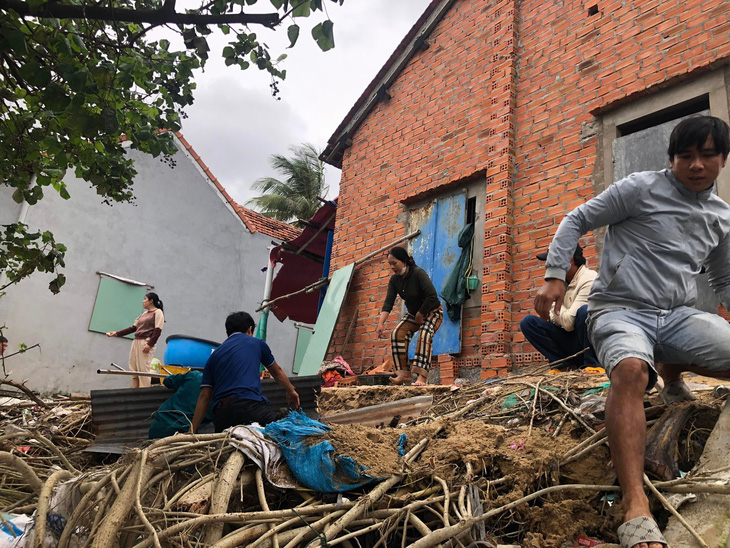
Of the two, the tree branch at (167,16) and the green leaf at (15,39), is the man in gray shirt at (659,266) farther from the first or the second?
the green leaf at (15,39)

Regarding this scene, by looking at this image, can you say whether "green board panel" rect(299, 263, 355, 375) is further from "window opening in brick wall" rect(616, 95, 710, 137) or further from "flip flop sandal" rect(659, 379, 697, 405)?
"flip flop sandal" rect(659, 379, 697, 405)

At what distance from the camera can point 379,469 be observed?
2064mm

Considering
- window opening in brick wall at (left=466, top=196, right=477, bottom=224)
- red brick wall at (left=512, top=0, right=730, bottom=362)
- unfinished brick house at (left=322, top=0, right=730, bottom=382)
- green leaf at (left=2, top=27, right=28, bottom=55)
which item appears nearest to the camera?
green leaf at (left=2, top=27, right=28, bottom=55)

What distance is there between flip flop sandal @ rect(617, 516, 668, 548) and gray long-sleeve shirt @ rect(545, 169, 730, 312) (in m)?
0.86

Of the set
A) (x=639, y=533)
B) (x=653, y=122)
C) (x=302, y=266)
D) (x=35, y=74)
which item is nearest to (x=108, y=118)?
(x=35, y=74)

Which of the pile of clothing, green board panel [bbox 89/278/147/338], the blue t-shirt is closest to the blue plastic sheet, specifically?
the blue t-shirt

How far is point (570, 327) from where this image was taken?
4.07 meters

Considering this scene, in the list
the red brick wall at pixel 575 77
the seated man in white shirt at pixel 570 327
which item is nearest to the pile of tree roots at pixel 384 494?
the seated man in white shirt at pixel 570 327

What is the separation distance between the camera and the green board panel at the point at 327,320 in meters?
7.82

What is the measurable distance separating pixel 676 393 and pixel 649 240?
0.75 metres

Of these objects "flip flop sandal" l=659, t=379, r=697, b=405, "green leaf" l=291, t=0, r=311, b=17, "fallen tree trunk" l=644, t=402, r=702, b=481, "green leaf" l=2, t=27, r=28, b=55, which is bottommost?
"fallen tree trunk" l=644, t=402, r=702, b=481

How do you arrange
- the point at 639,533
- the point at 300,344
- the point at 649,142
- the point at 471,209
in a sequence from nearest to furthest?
the point at 639,533 < the point at 649,142 < the point at 471,209 < the point at 300,344

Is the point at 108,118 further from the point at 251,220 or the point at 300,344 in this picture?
the point at 300,344

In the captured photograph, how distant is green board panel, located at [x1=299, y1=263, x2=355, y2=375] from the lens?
7820 millimetres
